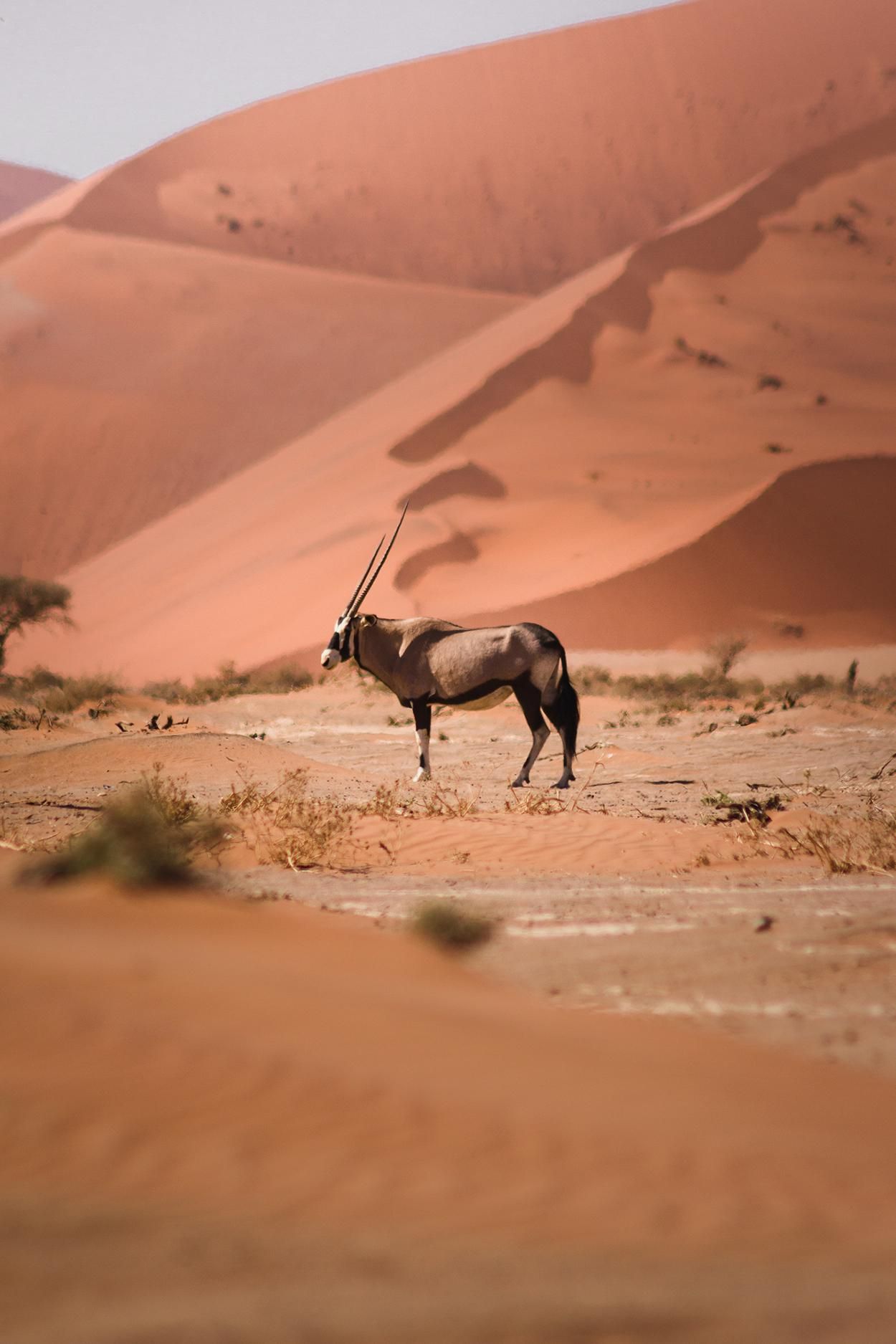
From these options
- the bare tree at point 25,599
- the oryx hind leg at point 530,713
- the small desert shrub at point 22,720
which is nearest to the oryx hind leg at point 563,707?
the oryx hind leg at point 530,713

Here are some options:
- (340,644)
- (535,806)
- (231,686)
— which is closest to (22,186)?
(231,686)

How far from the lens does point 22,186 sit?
433 ft

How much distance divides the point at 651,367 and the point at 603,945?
3993cm

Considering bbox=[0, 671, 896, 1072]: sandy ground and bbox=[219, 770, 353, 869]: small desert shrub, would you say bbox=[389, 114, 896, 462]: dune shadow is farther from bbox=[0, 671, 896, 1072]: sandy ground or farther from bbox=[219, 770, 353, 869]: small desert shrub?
bbox=[219, 770, 353, 869]: small desert shrub

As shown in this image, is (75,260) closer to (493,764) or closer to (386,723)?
(386,723)

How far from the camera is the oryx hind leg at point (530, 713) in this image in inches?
481

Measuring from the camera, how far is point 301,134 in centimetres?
7225

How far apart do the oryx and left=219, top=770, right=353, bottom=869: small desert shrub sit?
3.07 meters

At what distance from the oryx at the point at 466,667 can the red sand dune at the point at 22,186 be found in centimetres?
12836

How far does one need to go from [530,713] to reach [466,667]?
83cm

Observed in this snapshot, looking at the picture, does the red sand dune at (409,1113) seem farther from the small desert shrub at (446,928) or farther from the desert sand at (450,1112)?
the small desert shrub at (446,928)

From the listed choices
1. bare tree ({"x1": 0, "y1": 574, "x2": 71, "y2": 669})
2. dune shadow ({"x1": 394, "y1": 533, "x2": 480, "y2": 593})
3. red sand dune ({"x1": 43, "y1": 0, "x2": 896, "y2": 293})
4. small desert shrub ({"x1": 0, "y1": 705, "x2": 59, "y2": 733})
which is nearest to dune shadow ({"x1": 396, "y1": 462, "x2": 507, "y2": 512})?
dune shadow ({"x1": 394, "y1": 533, "x2": 480, "y2": 593})

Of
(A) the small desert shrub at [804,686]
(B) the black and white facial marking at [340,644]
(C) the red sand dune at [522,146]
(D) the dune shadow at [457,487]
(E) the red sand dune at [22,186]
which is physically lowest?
(A) the small desert shrub at [804,686]

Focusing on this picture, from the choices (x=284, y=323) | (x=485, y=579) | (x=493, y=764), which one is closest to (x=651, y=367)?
(x=485, y=579)
